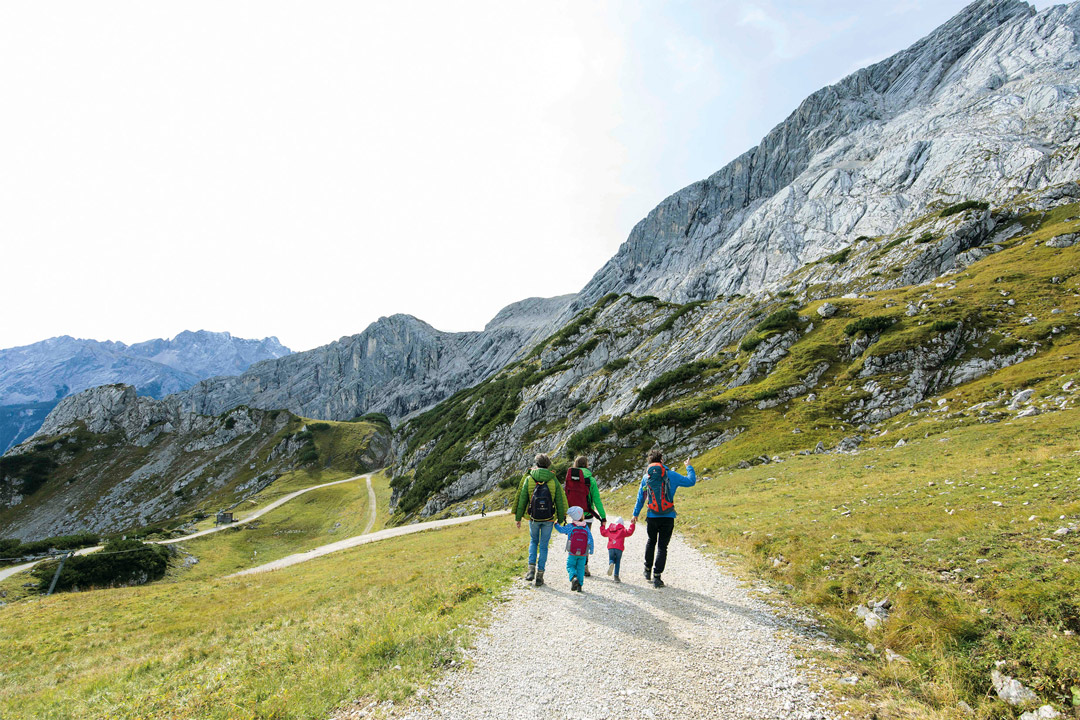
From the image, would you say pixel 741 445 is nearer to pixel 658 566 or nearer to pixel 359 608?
pixel 658 566

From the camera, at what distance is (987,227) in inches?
3115

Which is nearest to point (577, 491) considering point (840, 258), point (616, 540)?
point (616, 540)

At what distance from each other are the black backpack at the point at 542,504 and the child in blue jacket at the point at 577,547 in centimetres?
Result: 52

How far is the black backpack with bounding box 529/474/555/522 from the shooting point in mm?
12414

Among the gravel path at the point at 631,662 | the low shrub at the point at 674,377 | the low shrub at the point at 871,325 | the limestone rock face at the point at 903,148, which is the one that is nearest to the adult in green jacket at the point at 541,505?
the gravel path at the point at 631,662

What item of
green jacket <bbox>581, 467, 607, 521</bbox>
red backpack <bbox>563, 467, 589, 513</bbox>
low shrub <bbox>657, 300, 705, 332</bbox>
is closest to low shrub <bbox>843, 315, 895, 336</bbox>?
low shrub <bbox>657, 300, 705, 332</bbox>

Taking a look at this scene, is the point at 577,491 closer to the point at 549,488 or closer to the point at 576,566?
the point at 549,488

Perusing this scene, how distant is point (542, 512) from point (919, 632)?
814cm

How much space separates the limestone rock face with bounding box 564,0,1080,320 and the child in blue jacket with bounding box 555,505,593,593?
483 feet

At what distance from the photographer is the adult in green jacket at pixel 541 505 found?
41.0 feet

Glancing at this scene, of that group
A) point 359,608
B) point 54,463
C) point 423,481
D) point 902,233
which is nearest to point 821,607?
point 359,608

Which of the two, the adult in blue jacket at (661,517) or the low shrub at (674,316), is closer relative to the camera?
the adult in blue jacket at (661,517)

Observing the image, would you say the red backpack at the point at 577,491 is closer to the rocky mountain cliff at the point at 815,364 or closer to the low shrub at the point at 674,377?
the rocky mountain cliff at the point at 815,364

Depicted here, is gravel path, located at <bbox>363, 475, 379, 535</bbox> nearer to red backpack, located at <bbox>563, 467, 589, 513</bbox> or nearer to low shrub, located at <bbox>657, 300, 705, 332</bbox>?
low shrub, located at <bbox>657, 300, 705, 332</bbox>
